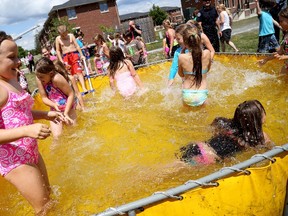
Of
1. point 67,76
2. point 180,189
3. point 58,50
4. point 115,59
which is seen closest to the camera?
point 180,189

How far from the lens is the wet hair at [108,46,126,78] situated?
5.46 m

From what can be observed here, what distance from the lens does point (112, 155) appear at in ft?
13.0

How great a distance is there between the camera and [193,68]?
4.09m

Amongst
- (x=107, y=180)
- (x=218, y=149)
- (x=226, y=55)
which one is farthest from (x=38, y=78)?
(x=226, y=55)

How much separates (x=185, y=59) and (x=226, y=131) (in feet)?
4.43

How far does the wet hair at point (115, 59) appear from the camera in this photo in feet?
17.9

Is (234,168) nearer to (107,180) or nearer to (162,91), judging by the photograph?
(107,180)

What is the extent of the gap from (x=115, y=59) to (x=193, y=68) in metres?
1.93

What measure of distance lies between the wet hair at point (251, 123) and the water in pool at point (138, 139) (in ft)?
0.57

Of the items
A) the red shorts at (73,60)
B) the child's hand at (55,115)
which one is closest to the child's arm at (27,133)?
the child's hand at (55,115)

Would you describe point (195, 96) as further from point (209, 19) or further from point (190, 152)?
point (209, 19)

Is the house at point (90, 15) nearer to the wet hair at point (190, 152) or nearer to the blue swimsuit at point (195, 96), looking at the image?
the blue swimsuit at point (195, 96)

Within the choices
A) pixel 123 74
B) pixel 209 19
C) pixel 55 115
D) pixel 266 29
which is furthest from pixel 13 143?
pixel 209 19

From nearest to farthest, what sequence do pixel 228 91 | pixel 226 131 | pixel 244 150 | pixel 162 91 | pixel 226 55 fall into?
pixel 244 150 < pixel 226 131 < pixel 228 91 < pixel 162 91 < pixel 226 55
